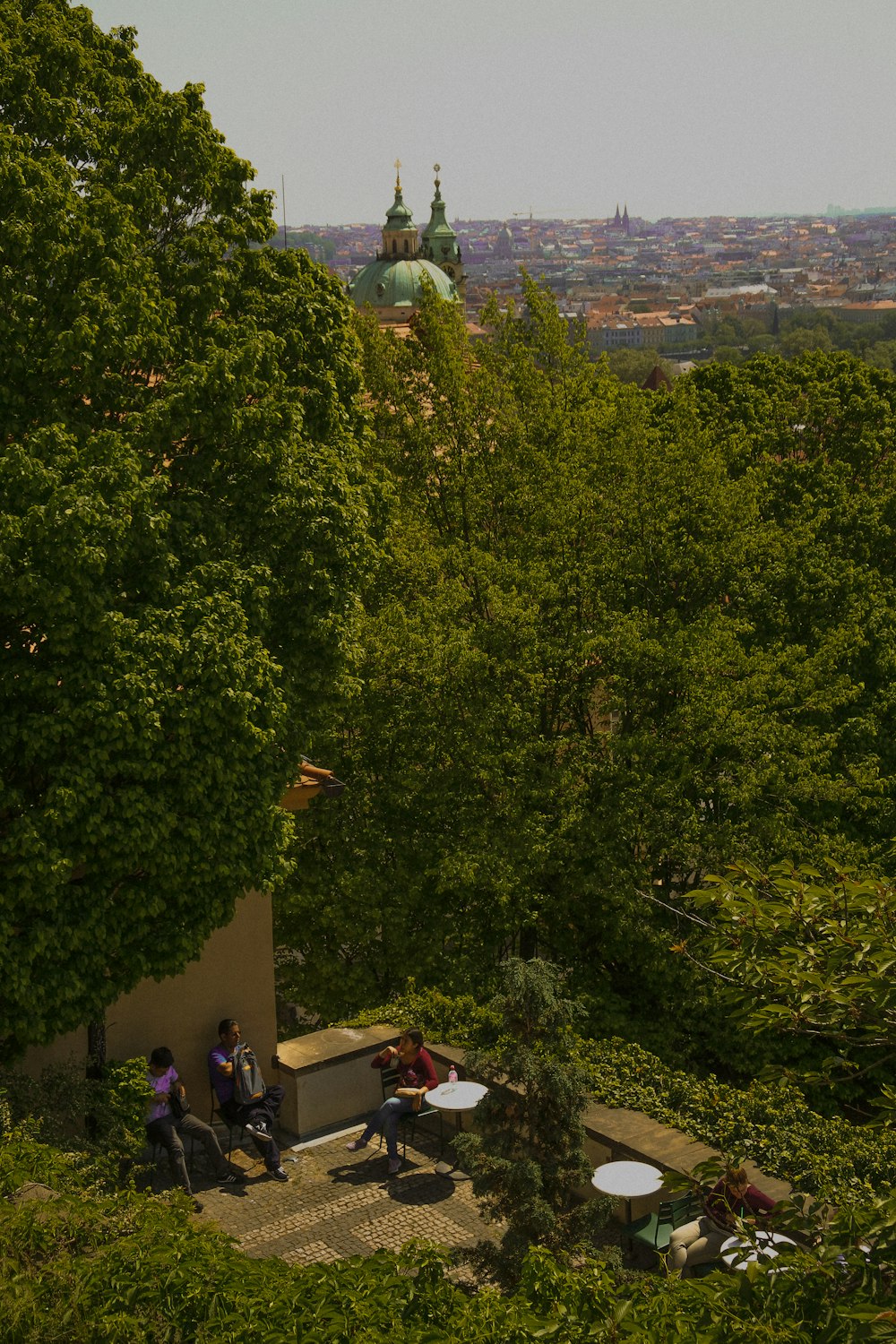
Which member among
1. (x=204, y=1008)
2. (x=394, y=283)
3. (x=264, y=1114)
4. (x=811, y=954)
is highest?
(x=394, y=283)

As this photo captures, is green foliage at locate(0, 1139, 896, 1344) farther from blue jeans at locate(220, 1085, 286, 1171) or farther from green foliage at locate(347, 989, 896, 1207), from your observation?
blue jeans at locate(220, 1085, 286, 1171)

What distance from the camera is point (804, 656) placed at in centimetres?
2155

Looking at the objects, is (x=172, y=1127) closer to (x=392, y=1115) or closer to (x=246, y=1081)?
(x=246, y=1081)

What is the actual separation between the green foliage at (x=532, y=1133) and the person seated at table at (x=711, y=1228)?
0.78 meters

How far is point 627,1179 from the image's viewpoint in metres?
11.0

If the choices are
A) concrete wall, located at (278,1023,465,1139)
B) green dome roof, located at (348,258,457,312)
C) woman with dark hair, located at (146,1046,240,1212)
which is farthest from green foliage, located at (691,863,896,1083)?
green dome roof, located at (348,258,457,312)

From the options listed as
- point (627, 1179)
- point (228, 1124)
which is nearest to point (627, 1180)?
point (627, 1179)

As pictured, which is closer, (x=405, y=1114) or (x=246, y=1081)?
(x=405, y=1114)

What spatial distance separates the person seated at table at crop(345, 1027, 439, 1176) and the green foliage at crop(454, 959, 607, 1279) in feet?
7.51

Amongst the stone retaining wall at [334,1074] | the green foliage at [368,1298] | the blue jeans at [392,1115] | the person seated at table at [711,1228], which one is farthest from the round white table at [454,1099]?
the green foliage at [368,1298]

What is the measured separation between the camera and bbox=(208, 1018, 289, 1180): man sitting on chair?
42.2ft

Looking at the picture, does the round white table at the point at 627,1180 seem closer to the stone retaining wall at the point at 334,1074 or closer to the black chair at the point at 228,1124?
the stone retaining wall at the point at 334,1074

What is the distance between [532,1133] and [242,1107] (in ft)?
12.8

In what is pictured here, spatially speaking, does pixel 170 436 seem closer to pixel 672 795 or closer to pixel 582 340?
pixel 672 795
